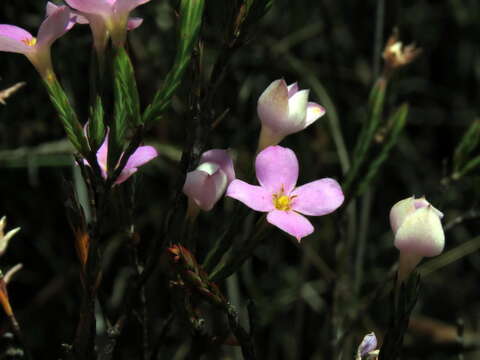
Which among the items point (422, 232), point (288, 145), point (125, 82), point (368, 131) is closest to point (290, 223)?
point (422, 232)

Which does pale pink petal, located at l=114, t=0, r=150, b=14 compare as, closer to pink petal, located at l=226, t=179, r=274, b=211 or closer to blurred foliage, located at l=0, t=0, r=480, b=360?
pink petal, located at l=226, t=179, r=274, b=211

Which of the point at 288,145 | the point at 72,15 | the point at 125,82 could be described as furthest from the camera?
the point at 288,145

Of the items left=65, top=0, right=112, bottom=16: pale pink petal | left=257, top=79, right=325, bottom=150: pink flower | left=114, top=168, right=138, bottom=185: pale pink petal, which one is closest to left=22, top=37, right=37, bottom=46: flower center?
left=65, top=0, right=112, bottom=16: pale pink petal

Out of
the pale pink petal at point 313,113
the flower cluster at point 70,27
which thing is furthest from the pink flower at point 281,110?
the flower cluster at point 70,27

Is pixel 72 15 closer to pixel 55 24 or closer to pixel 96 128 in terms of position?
pixel 55 24

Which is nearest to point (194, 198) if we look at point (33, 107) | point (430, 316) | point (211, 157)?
point (211, 157)

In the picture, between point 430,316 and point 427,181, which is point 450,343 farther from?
point 427,181
